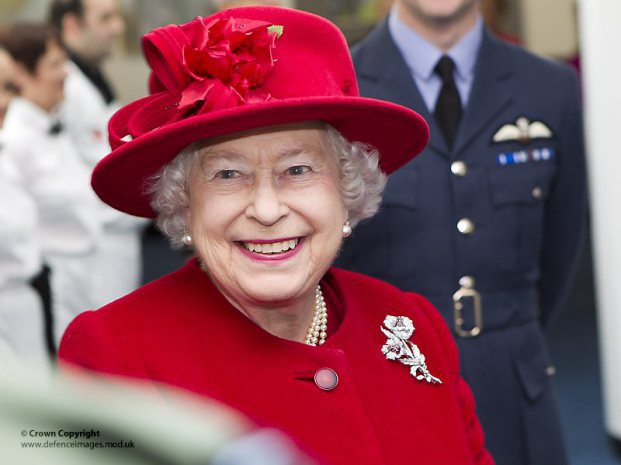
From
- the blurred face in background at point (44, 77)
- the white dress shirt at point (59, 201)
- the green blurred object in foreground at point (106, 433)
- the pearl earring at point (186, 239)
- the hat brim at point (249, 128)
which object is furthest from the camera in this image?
the blurred face in background at point (44, 77)

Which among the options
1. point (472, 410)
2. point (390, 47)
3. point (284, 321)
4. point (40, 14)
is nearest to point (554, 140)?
point (390, 47)

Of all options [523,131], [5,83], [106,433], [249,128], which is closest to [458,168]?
[523,131]

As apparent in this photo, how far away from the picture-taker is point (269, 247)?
180 cm

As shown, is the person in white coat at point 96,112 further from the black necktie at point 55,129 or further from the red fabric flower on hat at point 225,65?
the red fabric flower on hat at point 225,65

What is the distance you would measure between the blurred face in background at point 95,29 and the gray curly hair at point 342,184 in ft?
13.8

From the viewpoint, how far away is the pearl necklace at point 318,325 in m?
1.94

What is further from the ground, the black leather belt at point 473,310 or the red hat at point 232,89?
the red hat at point 232,89

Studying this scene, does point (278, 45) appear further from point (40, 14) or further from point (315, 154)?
point (40, 14)

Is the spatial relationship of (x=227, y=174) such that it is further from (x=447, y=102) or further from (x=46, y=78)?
(x=46, y=78)

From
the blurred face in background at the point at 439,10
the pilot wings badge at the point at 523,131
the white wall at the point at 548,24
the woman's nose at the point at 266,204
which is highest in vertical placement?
the blurred face in background at the point at 439,10

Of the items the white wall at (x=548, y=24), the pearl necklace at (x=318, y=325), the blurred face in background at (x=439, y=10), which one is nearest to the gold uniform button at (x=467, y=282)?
the blurred face in background at (x=439, y=10)

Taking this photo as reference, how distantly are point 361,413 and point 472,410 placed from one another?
32 cm

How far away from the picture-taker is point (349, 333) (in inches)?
75.9

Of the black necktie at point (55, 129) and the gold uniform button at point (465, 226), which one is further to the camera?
the black necktie at point (55, 129)
